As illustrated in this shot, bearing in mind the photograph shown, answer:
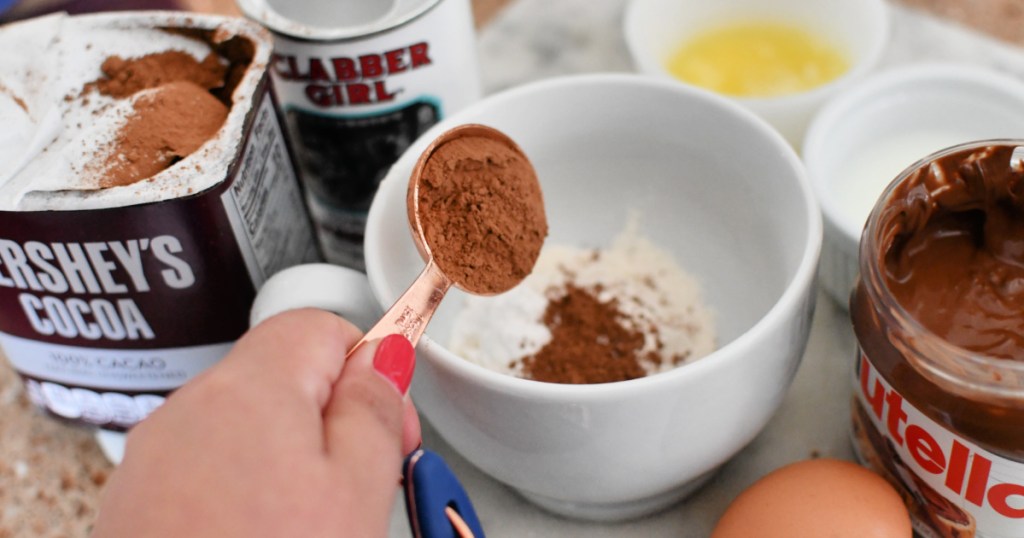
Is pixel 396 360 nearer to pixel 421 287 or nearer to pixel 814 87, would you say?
pixel 421 287

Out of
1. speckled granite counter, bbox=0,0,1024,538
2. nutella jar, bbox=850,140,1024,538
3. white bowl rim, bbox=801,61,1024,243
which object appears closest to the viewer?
nutella jar, bbox=850,140,1024,538

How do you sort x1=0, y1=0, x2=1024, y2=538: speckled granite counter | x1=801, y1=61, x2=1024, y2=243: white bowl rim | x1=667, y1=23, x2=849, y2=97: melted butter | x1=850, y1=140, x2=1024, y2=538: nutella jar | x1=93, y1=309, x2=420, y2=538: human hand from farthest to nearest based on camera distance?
x1=667, y1=23, x2=849, y2=97: melted butter
x1=801, y1=61, x2=1024, y2=243: white bowl rim
x1=0, y1=0, x2=1024, y2=538: speckled granite counter
x1=850, y1=140, x2=1024, y2=538: nutella jar
x1=93, y1=309, x2=420, y2=538: human hand

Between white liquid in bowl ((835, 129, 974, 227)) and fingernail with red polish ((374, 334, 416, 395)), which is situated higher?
fingernail with red polish ((374, 334, 416, 395))

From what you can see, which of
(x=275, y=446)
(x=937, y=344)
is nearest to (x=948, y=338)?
(x=937, y=344)

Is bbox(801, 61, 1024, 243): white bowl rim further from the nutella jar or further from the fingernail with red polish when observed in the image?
the fingernail with red polish

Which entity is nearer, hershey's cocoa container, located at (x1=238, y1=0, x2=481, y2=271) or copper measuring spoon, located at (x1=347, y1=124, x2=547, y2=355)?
copper measuring spoon, located at (x1=347, y1=124, x2=547, y2=355)

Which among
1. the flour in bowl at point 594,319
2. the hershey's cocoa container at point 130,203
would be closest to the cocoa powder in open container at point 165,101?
the hershey's cocoa container at point 130,203

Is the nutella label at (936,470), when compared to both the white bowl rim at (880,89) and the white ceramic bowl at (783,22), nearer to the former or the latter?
the white bowl rim at (880,89)

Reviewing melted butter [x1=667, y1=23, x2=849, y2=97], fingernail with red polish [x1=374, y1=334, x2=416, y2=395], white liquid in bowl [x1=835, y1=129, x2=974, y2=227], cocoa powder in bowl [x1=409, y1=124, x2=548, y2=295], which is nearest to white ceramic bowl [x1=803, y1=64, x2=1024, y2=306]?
white liquid in bowl [x1=835, y1=129, x2=974, y2=227]

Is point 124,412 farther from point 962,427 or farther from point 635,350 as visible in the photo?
point 962,427

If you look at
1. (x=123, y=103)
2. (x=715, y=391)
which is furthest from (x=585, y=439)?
(x=123, y=103)
